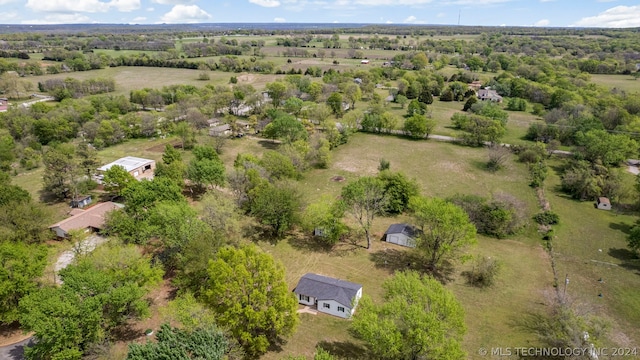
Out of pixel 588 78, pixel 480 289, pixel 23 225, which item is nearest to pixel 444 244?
pixel 480 289

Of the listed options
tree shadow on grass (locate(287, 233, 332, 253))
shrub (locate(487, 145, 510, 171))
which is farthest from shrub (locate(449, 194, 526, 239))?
shrub (locate(487, 145, 510, 171))

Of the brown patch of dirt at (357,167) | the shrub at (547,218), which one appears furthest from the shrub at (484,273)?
the brown patch of dirt at (357,167)

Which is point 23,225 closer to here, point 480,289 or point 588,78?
point 480,289

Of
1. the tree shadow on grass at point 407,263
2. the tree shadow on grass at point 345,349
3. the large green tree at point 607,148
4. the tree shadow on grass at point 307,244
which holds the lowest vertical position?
the tree shadow on grass at point 345,349

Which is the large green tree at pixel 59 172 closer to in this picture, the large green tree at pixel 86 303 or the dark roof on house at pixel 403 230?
the large green tree at pixel 86 303

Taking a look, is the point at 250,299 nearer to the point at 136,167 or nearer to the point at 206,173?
the point at 206,173

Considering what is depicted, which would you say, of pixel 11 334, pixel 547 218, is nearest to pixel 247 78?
pixel 547 218

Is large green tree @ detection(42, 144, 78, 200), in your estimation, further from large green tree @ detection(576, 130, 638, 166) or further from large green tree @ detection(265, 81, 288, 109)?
large green tree @ detection(576, 130, 638, 166)
